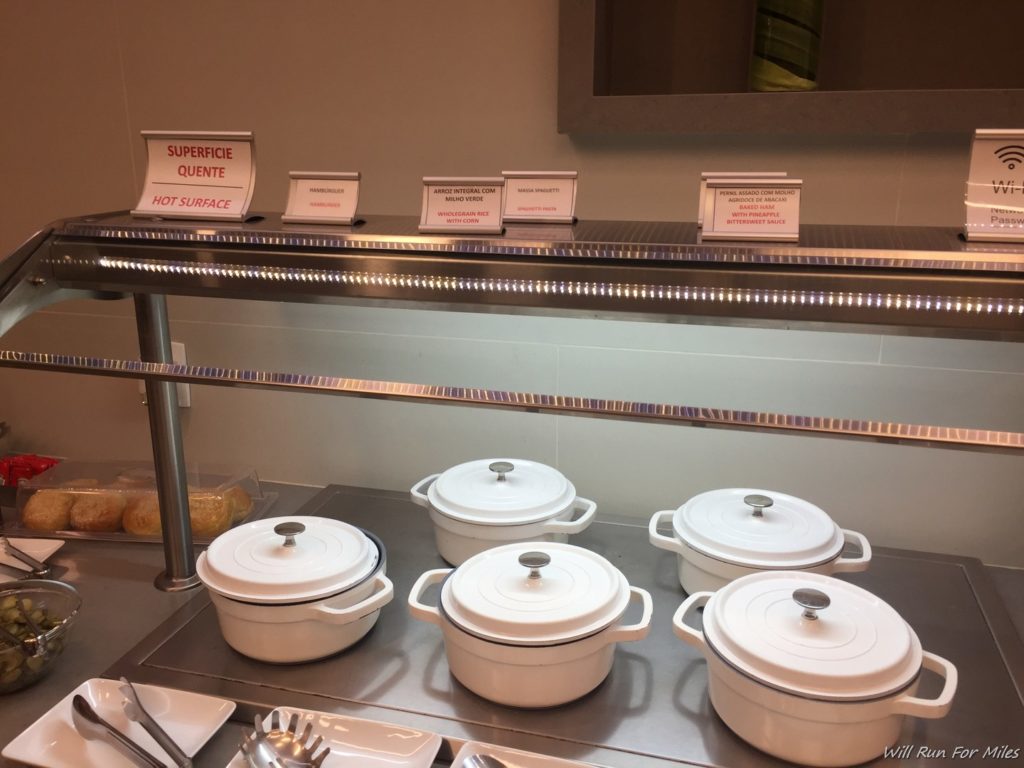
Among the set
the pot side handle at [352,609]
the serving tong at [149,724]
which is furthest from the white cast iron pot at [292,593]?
the serving tong at [149,724]

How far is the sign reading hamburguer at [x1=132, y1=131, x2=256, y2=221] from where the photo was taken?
97cm

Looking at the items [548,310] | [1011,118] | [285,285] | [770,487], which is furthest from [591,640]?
[1011,118]

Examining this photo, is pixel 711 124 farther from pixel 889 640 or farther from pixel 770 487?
pixel 889 640

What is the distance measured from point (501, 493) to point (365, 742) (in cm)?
37

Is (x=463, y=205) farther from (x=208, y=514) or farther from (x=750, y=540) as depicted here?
(x=208, y=514)

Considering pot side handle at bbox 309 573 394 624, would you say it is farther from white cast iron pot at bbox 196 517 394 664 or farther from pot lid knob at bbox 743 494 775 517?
pot lid knob at bbox 743 494 775 517

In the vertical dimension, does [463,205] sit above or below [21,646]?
above

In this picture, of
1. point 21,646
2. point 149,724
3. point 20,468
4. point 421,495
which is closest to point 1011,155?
point 421,495

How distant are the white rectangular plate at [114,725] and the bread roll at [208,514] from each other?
1.31 ft

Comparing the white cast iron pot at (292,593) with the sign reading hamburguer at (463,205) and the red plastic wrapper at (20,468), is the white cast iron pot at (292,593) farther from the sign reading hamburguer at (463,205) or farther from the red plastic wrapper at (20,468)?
the red plastic wrapper at (20,468)

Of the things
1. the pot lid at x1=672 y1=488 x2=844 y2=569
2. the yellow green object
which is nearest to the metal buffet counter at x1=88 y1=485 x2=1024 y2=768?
the pot lid at x1=672 y1=488 x2=844 y2=569

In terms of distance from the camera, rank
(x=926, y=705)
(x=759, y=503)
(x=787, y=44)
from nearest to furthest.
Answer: (x=926, y=705) → (x=759, y=503) → (x=787, y=44)

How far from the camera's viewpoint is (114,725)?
0.88 metres

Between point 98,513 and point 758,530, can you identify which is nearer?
point 758,530
